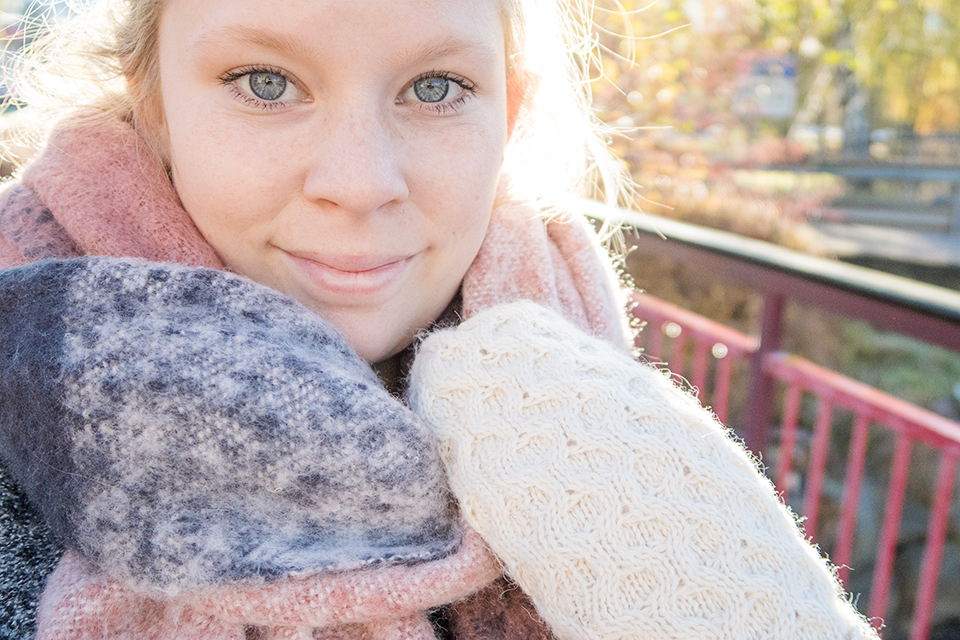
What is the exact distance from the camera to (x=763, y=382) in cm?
282

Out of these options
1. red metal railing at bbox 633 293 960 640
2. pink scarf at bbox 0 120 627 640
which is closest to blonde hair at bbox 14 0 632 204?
pink scarf at bbox 0 120 627 640

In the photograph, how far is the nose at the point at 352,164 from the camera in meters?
0.90

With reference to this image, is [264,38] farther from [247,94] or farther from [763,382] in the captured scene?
[763,382]

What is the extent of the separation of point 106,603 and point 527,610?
1.59 feet

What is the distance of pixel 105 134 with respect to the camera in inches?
43.6

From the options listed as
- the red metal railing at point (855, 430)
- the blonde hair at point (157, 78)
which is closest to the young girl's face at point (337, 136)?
the blonde hair at point (157, 78)

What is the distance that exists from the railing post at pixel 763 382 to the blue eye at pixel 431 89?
77.9 inches

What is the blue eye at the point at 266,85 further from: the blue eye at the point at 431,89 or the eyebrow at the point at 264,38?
the blue eye at the point at 431,89

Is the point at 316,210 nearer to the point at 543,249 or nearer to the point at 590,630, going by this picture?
the point at 543,249

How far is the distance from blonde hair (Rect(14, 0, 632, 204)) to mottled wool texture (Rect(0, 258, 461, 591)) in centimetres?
39

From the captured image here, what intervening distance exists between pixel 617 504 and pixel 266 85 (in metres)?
0.66

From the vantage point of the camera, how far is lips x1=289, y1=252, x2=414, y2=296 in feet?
3.22

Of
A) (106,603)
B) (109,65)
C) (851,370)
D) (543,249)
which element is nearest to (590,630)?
(106,603)

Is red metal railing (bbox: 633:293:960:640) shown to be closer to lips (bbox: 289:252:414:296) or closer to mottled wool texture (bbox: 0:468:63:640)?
lips (bbox: 289:252:414:296)
